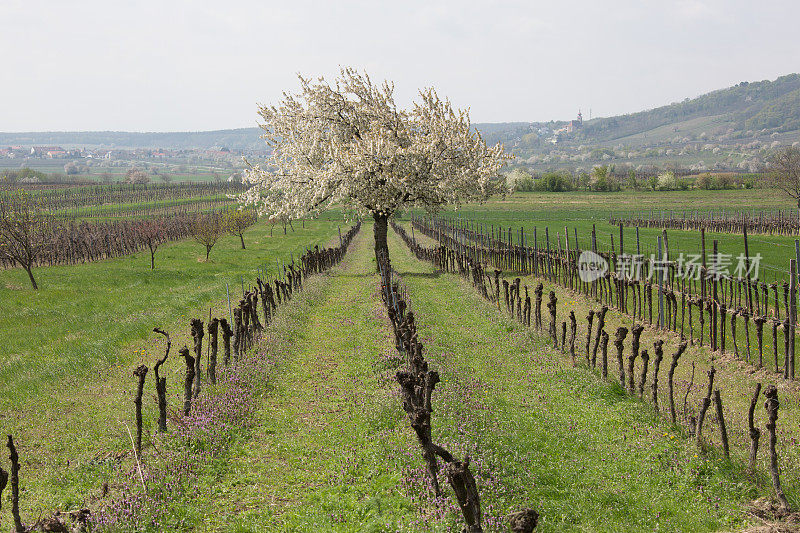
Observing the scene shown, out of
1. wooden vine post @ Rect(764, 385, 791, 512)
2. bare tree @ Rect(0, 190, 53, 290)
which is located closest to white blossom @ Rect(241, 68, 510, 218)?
bare tree @ Rect(0, 190, 53, 290)

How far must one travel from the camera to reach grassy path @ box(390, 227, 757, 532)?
6.54m

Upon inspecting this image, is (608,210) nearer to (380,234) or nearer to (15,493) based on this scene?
(380,234)

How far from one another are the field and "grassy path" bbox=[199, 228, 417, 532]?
3 centimetres

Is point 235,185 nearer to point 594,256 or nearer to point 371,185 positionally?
point 371,185

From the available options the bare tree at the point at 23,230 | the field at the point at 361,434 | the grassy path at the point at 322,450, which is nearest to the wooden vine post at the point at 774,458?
the field at the point at 361,434

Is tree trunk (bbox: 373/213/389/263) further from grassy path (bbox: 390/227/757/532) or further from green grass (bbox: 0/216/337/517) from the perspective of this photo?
grassy path (bbox: 390/227/757/532)

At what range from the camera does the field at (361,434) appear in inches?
260

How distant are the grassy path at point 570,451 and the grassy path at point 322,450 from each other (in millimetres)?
993

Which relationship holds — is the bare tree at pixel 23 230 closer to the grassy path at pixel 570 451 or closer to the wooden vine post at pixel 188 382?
the wooden vine post at pixel 188 382

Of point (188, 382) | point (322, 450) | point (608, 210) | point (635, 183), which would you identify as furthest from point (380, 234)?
point (635, 183)

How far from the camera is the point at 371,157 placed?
87.9 feet

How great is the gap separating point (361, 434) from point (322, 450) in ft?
2.31

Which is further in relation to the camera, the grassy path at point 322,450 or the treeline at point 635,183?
the treeline at point 635,183


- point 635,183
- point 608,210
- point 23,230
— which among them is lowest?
point 608,210
